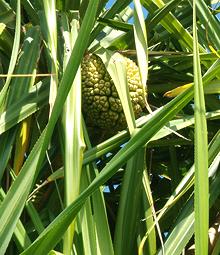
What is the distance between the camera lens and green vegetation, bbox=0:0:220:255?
877 mm

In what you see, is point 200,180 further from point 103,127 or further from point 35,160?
point 103,127

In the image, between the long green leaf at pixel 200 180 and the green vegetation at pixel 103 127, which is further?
the green vegetation at pixel 103 127

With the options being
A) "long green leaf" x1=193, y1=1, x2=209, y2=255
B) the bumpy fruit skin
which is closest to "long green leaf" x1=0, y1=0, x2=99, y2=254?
"long green leaf" x1=193, y1=1, x2=209, y2=255

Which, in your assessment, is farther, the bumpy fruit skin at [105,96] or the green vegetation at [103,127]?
the bumpy fruit skin at [105,96]

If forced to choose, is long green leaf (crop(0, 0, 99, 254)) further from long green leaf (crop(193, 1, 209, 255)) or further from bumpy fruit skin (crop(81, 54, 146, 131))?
bumpy fruit skin (crop(81, 54, 146, 131))

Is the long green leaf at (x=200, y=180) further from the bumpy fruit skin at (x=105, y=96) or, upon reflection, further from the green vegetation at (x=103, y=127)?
the bumpy fruit skin at (x=105, y=96)

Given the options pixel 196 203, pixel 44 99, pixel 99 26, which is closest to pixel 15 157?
pixel 44 99

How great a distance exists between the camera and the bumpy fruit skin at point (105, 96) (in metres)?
1.24

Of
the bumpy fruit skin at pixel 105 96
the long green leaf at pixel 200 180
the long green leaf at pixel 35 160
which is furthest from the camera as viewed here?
the bumpy fruit skin at pixel 105 96

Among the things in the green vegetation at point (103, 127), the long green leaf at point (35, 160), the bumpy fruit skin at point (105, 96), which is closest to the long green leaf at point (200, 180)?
the green vegetation at point (103, 127)

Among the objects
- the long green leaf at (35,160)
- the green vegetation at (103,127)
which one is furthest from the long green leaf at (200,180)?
the long green leaf at (35,160)

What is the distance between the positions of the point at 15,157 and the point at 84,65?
0.76 feet

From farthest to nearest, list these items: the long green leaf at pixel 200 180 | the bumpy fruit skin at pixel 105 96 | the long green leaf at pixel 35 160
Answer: the bumpy fruit skin at pixel 105 96 → the long green leaf at pixel 35 160 → the long green leaf at pixel 200 180

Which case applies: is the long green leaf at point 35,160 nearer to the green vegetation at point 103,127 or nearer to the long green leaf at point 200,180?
the green vegetation at point 103,127
